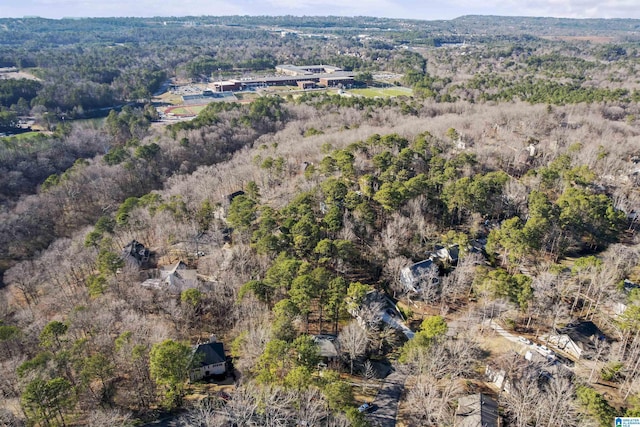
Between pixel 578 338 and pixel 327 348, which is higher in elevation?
pixel 578 338

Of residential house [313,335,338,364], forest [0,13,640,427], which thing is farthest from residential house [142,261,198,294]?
residential house [313,335,338,364]

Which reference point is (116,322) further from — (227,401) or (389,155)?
(389,155)

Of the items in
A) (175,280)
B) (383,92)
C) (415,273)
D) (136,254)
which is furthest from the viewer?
(383,92)

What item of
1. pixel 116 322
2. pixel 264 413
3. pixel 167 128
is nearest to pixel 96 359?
pixel 116 322

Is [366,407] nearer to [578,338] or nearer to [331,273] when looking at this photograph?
[331,273]

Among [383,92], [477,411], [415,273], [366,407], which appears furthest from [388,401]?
[383,92]

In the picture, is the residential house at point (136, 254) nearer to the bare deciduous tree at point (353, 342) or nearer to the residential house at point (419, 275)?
the bare deciduous tree at point (353, 342)

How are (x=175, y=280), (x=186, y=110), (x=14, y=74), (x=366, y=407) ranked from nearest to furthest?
1. (x=366, y=407)
2. (x=175, y=280)
3. (x=186, y=110)
4. (x=14, y=74)
